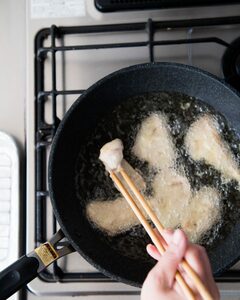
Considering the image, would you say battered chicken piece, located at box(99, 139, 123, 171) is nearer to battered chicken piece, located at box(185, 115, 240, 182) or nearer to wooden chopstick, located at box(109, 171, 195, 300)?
wooden chopstick, located at box(109, 171, 195, 300)

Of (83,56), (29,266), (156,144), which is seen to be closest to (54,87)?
(83,56)

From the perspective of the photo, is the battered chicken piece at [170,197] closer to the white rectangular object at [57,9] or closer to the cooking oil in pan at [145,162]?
the cooking oil in pan at [145,162]

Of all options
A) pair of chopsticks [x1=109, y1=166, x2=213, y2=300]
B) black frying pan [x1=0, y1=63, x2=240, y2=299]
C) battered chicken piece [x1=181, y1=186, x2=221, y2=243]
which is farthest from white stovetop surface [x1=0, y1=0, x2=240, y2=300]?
battered chicken piece [x1=181, y1=186, x2=221, y2=243]

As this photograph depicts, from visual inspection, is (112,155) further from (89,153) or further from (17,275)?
(17,275)

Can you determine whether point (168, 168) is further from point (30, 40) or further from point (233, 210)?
point (30, 40)

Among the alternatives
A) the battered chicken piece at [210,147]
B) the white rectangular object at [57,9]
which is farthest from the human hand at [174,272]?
the white rectangular object at [57,9]

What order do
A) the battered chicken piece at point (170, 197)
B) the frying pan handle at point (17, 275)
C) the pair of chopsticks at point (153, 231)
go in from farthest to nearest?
the battered chicken piece at point (170, 197), the frying pan handle at point (17, 275), the pair of chopsticks at point (153, 231)

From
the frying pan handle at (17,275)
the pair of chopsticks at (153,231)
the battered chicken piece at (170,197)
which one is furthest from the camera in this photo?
the battered chicken piece at (170,197)
